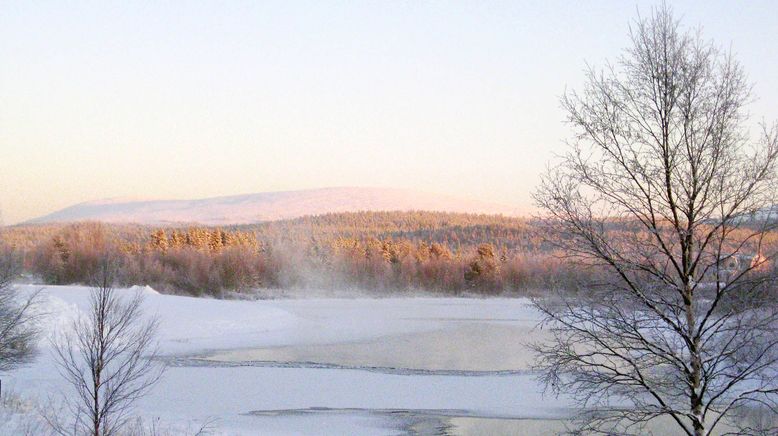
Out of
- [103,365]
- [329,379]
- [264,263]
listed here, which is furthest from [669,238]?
[264,263]

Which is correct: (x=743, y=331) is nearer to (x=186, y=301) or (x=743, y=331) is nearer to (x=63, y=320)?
(x=63, y=320)

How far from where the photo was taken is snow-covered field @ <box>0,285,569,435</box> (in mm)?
15836

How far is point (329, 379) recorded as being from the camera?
21.5 m

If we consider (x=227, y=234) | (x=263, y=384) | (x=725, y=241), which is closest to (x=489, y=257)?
(x=227, y=234)

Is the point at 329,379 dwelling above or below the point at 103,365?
below

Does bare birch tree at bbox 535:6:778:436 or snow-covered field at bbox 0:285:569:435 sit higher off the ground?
bare birch tree at bbox 535:6:778:436

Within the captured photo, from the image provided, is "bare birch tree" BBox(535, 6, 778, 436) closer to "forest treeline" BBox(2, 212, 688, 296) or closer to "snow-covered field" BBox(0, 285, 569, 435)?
"snow-covered field" BBox(0, 285, 569, 435)

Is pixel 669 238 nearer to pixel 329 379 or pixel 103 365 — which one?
pixel 103 365

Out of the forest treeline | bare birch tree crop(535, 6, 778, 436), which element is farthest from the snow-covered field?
the forest treeline

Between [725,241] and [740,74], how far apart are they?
2047 mm

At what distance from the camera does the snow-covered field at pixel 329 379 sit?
623 inches

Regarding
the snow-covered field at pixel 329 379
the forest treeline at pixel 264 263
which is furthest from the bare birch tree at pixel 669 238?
the forest treeline at pixel 264 263

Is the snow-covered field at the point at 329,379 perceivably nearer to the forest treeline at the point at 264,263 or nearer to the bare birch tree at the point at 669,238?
the bare birch tree at the point at 669,238

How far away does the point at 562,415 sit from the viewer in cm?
1659
